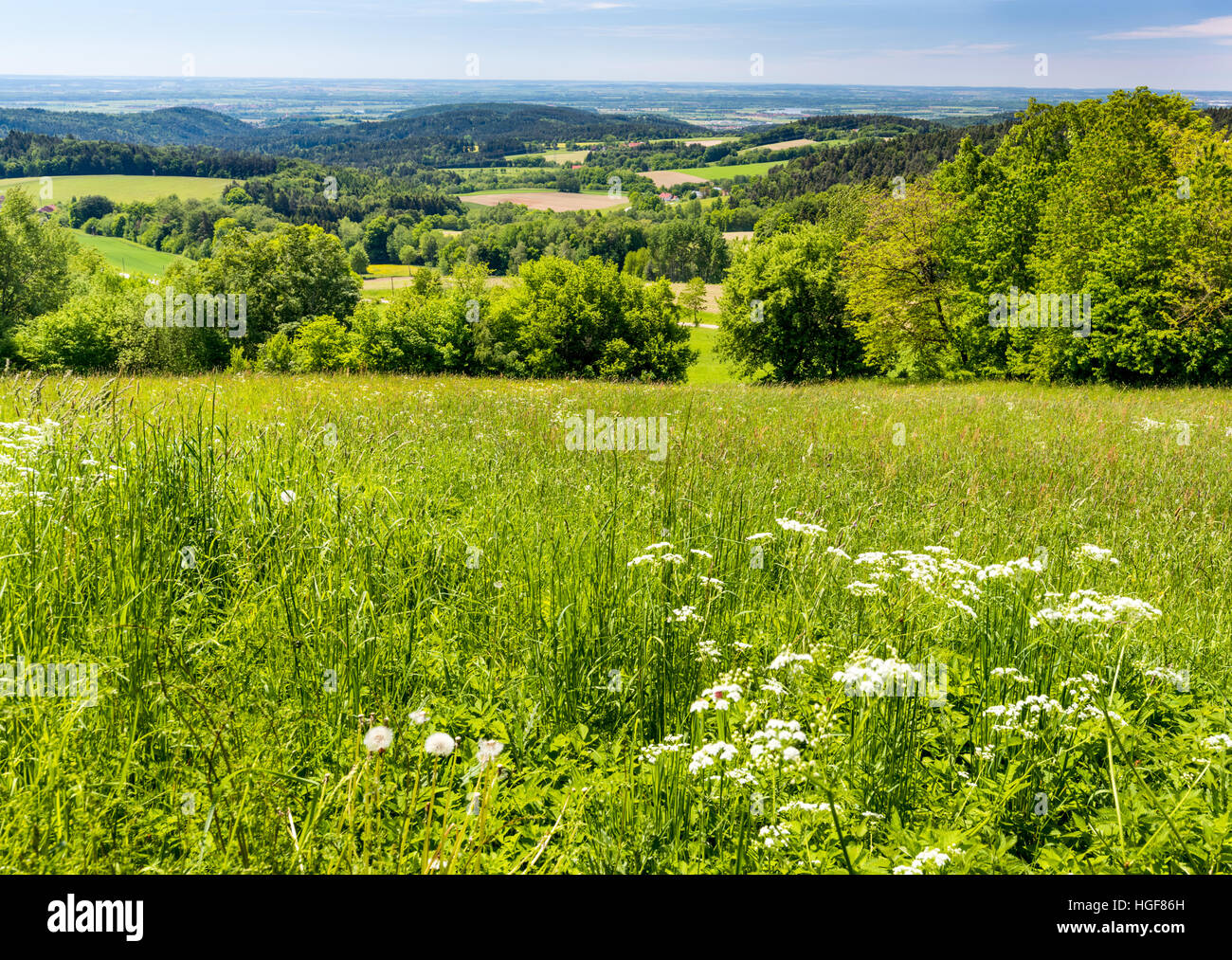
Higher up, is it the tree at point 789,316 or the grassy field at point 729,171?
the grassy field at point 729,171

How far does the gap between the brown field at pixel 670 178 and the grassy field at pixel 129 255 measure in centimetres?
10834

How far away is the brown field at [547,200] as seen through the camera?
515 feet

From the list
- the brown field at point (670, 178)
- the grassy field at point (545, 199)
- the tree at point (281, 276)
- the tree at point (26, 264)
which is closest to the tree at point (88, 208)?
the tree at point (26, 264)

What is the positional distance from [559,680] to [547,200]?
175273 mm

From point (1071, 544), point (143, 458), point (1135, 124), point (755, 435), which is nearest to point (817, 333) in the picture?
point (1135, 124)

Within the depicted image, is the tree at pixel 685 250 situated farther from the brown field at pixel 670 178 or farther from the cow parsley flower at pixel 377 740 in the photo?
the cow parsley flower at pixel 377 740

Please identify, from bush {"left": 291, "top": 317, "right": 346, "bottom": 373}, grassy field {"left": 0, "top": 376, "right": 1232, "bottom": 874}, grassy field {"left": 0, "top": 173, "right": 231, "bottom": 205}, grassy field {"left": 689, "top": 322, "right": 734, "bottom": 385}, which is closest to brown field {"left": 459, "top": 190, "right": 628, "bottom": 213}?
grassy field {"left": 0, "top": 173, "right": 231, "bottom": 205}

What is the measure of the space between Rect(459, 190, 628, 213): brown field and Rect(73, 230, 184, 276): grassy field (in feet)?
241

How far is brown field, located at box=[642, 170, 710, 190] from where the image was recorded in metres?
174

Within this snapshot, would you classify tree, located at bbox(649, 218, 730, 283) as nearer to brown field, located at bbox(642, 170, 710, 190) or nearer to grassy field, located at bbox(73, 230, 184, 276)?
brown field, located at bbox(642, 170, 710, 190)

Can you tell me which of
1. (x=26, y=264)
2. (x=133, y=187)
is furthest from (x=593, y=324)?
(x=133, y=187)
